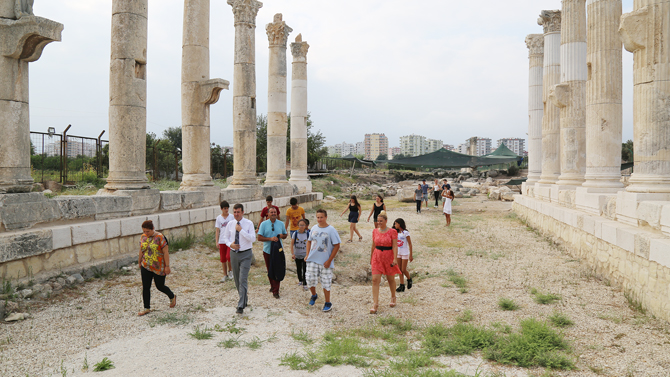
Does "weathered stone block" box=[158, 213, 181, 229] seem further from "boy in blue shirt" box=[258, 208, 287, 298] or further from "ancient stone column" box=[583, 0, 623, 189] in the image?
"ancient stone column" box=[583, 0, 623, 189]

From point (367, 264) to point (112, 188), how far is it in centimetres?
622

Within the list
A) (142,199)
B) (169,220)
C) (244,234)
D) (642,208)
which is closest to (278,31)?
(169,220)

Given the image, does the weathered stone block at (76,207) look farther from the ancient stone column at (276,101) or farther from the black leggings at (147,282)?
the ancient stone column at (276,101)

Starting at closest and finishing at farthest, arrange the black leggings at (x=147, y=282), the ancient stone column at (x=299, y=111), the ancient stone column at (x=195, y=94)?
the black leggings at (x=147, y=282) → the ancient stone column at (x=195, y=94) → the ancient stone column at (x=299, y=111)

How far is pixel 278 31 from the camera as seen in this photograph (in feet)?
66.1

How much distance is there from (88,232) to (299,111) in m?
16.2

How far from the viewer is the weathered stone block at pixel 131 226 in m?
8.77

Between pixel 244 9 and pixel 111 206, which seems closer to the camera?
pixel 111 206

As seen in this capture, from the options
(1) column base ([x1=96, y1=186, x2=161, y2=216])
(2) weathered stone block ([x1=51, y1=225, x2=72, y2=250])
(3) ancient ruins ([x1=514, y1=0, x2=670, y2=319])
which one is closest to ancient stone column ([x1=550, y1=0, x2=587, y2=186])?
(3) ancient ruins ([x1=514, y1=0, x2=670, y2=319])

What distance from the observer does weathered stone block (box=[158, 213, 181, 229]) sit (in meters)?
10.1

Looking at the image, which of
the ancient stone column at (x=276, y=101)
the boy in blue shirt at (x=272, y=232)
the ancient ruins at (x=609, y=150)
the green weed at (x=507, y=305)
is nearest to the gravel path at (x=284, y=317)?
the green weed at (x=507, y=305)

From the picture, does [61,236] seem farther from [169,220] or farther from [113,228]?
[169,220]

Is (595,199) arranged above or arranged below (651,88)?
below

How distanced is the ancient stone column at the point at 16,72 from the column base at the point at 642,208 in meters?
10.1
